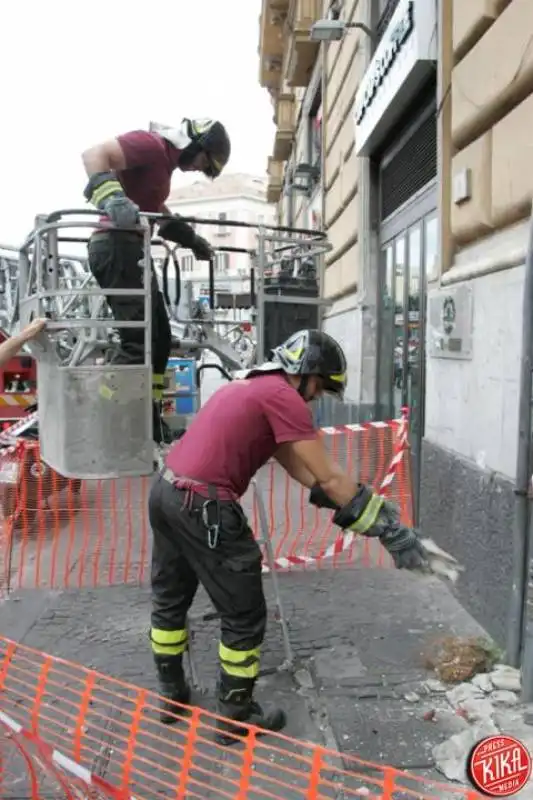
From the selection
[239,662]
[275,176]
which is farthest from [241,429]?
[275,176]

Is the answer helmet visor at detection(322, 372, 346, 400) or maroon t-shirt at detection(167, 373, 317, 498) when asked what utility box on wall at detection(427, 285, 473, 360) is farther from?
maroon t-shirt at detection(167, 373, 317, 498)

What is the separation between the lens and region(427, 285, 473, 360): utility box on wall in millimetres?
4105

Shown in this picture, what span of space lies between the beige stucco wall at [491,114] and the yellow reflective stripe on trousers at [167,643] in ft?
8.83

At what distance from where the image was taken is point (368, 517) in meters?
2.78

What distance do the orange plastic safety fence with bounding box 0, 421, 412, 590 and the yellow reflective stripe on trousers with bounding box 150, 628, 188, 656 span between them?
5.15ft

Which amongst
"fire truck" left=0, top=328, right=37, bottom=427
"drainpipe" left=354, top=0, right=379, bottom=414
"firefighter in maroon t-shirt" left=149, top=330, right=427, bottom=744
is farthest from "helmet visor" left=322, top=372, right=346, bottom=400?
"fire truck" left=0, top=328, right=37, bottom=427

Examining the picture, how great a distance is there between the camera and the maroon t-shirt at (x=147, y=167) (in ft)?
12.7

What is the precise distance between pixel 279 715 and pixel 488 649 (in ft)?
3.96

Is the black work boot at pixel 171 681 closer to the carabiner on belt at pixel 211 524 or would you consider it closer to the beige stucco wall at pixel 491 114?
the carabiner on belt at pixel 211 524

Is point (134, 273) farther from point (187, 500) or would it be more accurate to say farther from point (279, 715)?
point (279, 715)

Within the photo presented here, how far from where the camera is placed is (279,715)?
10.00 ft

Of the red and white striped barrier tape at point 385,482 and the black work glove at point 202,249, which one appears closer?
the black work glove at point 202,249

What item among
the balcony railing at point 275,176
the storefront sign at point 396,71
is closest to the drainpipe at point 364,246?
the storefront sign at point 396,71

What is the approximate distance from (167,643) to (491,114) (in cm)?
330
